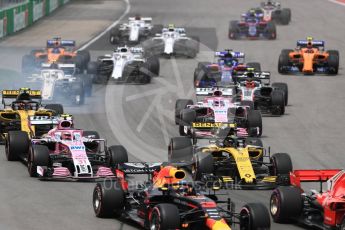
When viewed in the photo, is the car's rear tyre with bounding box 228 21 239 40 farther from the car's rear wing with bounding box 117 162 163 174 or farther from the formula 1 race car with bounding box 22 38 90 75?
the car's rear wing with bounding box 117 162 163 174

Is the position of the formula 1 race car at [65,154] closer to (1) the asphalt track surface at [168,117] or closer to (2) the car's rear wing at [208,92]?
(1) the asphalt track surface at [168,117]

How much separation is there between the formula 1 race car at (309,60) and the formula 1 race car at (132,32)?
13771 mm

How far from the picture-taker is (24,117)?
36.1 m

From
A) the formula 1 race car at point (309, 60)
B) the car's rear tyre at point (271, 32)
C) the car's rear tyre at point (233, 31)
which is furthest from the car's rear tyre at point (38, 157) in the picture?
the car's rear tyre at point (271, 32)

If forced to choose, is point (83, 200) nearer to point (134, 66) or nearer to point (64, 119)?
point (64, 119)

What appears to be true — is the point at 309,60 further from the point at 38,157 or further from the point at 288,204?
the point at 288,204

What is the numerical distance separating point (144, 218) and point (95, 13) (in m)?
60.7

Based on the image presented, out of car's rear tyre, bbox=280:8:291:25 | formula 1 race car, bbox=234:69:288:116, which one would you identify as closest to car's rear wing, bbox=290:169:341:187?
formula 1 race car, bbox=234:69:288:116

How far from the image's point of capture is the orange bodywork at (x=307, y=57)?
55.8 meters

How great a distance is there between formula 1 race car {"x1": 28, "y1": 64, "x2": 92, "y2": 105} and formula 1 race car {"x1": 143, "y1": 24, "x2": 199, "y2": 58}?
14.6m

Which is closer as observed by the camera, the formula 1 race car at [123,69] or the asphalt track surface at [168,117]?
the asphalt track surface at [168,117]

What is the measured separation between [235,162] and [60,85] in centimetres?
1674

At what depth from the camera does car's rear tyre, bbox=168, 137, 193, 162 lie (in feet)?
107

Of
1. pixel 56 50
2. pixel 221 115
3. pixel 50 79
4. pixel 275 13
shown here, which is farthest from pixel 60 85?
pixel 275 13
